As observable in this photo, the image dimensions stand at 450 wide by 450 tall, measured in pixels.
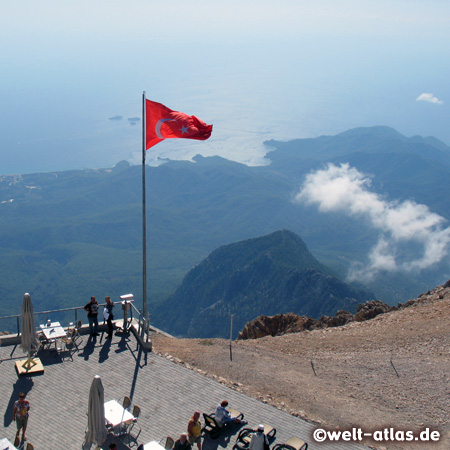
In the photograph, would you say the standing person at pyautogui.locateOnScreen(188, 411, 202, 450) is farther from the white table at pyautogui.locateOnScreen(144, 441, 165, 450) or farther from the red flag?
the red flag

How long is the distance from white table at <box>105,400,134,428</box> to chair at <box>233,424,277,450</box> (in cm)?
313

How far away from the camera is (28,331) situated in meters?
18.3

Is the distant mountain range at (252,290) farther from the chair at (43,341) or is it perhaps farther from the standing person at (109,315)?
the chair at (43,341)

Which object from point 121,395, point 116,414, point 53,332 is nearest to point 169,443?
point 116,414

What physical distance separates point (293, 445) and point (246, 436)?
135cm

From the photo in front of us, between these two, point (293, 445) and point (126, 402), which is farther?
point (126, 402)

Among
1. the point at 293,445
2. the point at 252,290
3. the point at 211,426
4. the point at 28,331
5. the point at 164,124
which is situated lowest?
the point at 252,290

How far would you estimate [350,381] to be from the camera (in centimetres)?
2014

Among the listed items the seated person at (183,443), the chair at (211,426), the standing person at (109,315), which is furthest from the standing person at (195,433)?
the standing person at (109,315)

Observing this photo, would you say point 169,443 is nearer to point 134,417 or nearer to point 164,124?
point 134,417

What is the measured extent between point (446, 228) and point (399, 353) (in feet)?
630

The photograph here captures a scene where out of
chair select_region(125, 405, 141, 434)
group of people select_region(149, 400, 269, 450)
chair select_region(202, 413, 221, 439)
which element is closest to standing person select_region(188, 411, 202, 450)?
group of people select_region(149, 400, 269, 450)

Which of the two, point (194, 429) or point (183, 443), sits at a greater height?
point (194, 429)

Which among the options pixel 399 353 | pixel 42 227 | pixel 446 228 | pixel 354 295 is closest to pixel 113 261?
pixel 42 227
